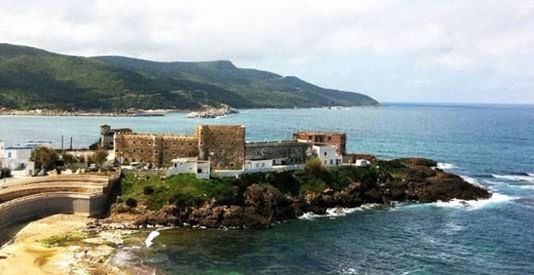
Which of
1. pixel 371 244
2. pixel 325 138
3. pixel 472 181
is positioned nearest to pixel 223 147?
pixel 325 138

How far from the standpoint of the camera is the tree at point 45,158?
86.8m

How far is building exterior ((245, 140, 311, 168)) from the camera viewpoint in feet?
300

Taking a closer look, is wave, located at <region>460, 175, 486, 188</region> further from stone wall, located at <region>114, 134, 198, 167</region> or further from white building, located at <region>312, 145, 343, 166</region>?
stone wall, located at <region>114, 134, 198, 167</region>

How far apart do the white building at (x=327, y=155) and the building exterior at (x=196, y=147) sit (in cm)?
1385

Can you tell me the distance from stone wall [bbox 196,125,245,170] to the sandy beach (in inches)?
914

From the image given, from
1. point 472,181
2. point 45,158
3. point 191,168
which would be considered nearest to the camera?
point 191,168

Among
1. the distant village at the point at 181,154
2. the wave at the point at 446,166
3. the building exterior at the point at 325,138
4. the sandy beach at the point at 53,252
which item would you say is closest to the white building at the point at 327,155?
the distant village at the point at 181,154

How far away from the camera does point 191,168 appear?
8112 cm

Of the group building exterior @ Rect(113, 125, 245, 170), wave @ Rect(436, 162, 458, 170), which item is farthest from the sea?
wave @ Rect(436, 162, 458, 170)

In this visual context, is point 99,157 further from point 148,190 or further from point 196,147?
point 196,147

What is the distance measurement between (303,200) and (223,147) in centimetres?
1448

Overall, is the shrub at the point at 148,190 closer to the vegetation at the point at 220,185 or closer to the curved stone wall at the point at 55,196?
the vegetation at the point at 220,185

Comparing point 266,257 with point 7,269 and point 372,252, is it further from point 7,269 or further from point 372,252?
point 7,269

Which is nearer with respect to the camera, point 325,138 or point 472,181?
point 325,138
